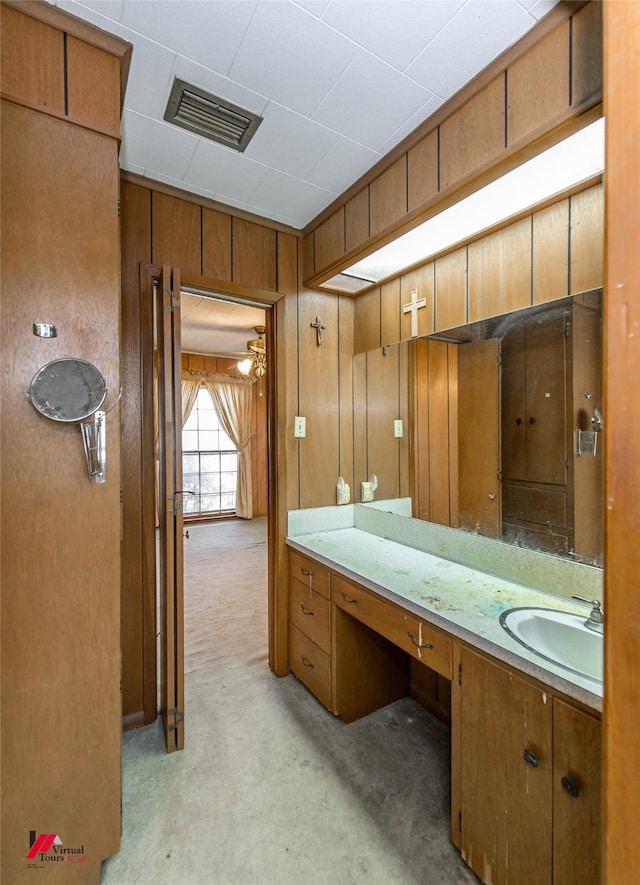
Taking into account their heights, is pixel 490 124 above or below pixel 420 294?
above

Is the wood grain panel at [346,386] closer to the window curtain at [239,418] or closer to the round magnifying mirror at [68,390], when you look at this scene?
the round magnifying mirror at [68,390]

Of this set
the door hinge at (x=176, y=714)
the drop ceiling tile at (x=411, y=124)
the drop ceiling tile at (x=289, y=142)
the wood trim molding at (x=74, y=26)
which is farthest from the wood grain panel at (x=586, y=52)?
the door hinge at (x=176, y=714)

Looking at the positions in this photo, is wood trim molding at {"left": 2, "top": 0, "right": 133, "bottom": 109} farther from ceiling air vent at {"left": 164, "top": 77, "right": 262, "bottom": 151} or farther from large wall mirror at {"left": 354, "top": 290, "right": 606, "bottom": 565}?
large wall mirror at {"left": 354, "top": 290, "right": 606, "bottom": 565}

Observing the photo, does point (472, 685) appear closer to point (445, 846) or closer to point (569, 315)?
point (445, 846)

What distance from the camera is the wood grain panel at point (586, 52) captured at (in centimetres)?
108

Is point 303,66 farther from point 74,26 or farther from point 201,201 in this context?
point 201,201

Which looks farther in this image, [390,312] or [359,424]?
[359,424]

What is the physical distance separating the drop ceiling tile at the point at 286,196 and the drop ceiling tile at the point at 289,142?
8cm

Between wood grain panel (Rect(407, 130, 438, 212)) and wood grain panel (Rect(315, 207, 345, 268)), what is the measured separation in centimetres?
49

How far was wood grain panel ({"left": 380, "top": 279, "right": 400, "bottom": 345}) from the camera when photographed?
7.62ft

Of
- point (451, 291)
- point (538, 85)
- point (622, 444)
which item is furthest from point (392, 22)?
point (622, 444)

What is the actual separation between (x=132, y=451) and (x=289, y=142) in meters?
1.55

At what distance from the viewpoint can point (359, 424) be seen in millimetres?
2629

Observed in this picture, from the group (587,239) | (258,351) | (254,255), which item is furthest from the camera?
(258,351)
